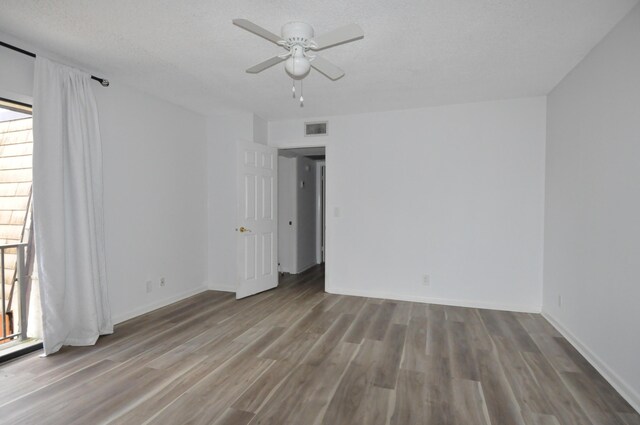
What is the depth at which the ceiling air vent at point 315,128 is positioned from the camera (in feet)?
15.6

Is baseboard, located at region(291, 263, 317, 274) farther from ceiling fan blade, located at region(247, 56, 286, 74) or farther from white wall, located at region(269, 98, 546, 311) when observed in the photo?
ceiling fan blade, located at region(247, 56, 286, 74)

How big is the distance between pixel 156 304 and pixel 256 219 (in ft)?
5.27

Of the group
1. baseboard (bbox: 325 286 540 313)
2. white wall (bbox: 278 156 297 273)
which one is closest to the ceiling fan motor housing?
baseboard (bbox: 325 286 540 313)

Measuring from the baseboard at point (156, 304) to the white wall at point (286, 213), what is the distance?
5.50ft

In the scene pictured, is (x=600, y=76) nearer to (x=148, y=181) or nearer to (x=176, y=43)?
A: (x=176, y=43)

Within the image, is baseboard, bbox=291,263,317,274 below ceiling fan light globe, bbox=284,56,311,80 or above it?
below

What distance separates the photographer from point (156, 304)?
3.95 m

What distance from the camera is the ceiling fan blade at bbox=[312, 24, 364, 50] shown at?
185cm

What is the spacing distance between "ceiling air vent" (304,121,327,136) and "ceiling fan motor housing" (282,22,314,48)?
2.63 m

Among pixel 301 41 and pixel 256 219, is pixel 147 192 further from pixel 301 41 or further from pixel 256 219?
pixel 301 41

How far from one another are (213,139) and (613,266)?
466 cm

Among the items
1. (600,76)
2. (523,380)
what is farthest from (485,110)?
(523,380)

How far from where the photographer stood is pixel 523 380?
7.79 ft

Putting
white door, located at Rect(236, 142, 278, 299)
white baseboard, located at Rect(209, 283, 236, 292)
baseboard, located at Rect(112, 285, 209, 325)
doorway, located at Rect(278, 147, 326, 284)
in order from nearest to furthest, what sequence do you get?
1. baseboard, located at Rect(112, 285, 209, 325)
2. white door, located at Rect(236, 142, 278, 299)
3. white baseboard, located at Rect(209, 283, 236, 292)
4. doorway, located at Rect(278, 147, 326, 284)
